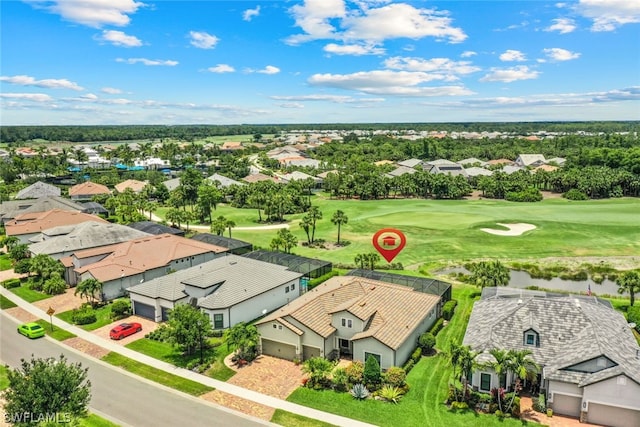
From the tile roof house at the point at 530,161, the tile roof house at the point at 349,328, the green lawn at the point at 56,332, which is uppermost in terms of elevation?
the tile roof house at the point at 530,161

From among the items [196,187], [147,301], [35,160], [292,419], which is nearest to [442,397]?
[292,419]

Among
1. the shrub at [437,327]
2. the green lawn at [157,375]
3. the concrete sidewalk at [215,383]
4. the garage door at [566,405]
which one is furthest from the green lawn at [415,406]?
the green lawn at [157,375]

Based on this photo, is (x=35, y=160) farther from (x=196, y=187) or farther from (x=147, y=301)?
(x=147, y=301)

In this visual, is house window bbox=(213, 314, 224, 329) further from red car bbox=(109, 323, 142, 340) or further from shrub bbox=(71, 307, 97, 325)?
shrub bbox=(71, 307, 97, 325)

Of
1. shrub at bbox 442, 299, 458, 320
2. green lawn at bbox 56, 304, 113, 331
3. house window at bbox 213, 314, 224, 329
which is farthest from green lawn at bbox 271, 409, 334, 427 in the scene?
green lawn at bbox 56, 304, 113, 331

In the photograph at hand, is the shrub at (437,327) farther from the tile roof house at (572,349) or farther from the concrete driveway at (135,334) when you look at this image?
the concrete driveway at (135,334)

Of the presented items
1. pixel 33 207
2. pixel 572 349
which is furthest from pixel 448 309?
pixel 33 207

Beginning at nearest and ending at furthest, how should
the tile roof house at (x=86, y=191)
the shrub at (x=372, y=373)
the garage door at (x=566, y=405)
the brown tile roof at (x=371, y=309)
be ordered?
1. the garage door at (x=566, y=405)
2. the shrub at (x=372, y=373)
3. the brown tile roof at (x=371, y=309)
4. the tile roof house at (x=86, y=191)
